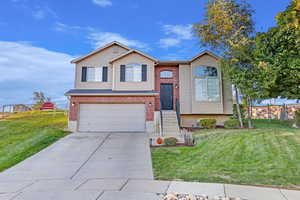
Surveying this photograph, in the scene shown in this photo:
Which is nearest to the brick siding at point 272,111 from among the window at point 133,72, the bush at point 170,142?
the bush at point 170,142

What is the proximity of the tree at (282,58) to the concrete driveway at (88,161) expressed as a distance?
7338mm

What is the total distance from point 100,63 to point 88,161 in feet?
32.6

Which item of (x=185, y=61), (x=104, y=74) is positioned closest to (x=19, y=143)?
(x=104, y=74)

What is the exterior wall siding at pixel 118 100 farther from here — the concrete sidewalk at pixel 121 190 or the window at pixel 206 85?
the concrete sidewalk at pixel 121 190

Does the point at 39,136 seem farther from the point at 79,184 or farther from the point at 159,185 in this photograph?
the point at 159,185

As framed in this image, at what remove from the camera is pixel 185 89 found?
15.8 meters

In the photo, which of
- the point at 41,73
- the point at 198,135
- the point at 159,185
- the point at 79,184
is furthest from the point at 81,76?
the point at 41,73

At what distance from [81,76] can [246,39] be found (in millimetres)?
12462

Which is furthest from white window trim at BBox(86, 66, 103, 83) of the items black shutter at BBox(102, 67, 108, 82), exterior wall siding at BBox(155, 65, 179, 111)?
exterior wall siding at BBox(155, 65, 179, 111)

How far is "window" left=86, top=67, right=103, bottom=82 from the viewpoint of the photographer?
1568 centimetres

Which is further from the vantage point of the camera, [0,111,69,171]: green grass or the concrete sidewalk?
[0,111,69,171]: green grass

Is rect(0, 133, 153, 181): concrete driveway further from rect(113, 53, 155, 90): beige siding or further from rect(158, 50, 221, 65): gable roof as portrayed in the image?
rect(158, 50, 221, 65): gable roof

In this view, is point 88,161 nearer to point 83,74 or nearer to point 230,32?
point 83,74

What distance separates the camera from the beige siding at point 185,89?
1561 cm
